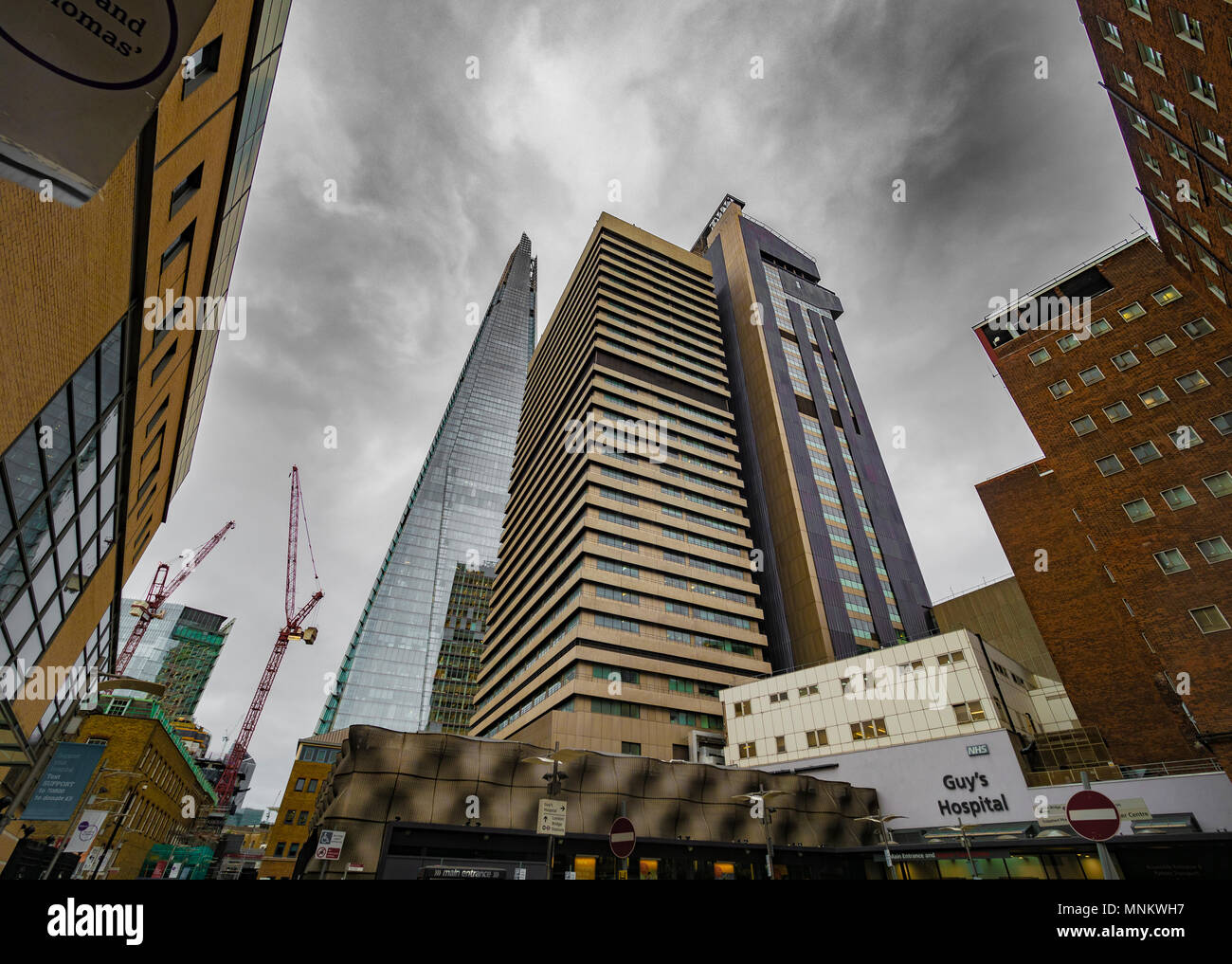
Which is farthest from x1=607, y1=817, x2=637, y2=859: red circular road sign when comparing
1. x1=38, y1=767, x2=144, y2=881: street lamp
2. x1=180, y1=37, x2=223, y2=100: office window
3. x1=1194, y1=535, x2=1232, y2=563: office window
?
x1=1194, y1=535, x2=1232, y2=563: office window

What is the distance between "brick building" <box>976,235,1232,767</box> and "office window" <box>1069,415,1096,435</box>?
0.27ft

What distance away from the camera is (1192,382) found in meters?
35.9

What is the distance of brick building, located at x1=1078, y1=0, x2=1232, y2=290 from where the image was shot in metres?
25.2

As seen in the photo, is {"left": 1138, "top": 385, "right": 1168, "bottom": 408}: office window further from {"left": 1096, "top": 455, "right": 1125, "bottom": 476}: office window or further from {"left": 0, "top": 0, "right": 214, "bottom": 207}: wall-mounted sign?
{"left": 0, "top": 0, "right": 214, "bottom": 207}: wall-mounted sign

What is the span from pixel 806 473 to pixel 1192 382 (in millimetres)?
46845

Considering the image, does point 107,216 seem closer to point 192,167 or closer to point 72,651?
point 192,167

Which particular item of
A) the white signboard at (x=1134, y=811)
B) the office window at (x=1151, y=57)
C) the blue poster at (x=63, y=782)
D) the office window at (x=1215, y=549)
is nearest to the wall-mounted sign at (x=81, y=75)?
the white signboard at (x=1134, y=811)

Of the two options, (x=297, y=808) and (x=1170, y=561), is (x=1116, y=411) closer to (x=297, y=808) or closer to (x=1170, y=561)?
(x=1170, y=561)

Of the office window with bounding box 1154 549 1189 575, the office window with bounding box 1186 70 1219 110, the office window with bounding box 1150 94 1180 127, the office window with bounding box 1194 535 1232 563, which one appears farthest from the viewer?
the office window with bounding box 1154 549 1189 575

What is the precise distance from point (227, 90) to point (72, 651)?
20.3 metres

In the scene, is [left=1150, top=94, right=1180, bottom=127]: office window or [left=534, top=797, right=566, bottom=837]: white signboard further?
[left=1150, top=94, right=1180, bottom=127]: office window

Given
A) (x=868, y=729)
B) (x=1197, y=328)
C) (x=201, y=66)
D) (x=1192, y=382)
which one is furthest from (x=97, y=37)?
(x=1197, y=328)

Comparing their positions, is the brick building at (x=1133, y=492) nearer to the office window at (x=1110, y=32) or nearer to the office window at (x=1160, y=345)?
the office window at (x=1160, y=345)
